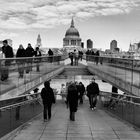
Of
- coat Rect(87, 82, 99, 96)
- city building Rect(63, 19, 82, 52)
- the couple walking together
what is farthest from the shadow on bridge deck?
city building Rect(63, 19, 82, 52)

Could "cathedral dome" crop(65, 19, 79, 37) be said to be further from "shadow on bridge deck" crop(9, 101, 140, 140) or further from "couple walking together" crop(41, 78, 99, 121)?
"shadow on bridge deck" crop(9, 101, 140, 140)

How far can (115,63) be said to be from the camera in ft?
57.2

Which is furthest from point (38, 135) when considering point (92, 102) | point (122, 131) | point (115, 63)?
point (115, 63)

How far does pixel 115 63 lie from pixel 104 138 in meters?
9.25

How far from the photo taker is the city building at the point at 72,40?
540 feet

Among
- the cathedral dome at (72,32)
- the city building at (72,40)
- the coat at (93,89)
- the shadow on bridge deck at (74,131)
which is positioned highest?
the cathedral dome at (72,32)

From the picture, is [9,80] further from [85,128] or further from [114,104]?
[114,104]

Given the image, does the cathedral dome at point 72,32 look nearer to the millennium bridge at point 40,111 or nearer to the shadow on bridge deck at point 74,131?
the millennium bridge at point 40,111

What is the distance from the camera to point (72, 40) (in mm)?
167250

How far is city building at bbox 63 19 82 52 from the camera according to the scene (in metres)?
165

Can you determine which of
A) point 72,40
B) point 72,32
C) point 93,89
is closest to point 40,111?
point 93,89

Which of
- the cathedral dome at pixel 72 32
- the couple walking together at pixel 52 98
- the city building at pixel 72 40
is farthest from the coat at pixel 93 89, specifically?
the cathedral dome at pixel 72 32

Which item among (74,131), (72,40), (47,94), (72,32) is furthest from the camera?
(72,32)

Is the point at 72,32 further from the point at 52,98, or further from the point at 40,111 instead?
the point at 52,98
